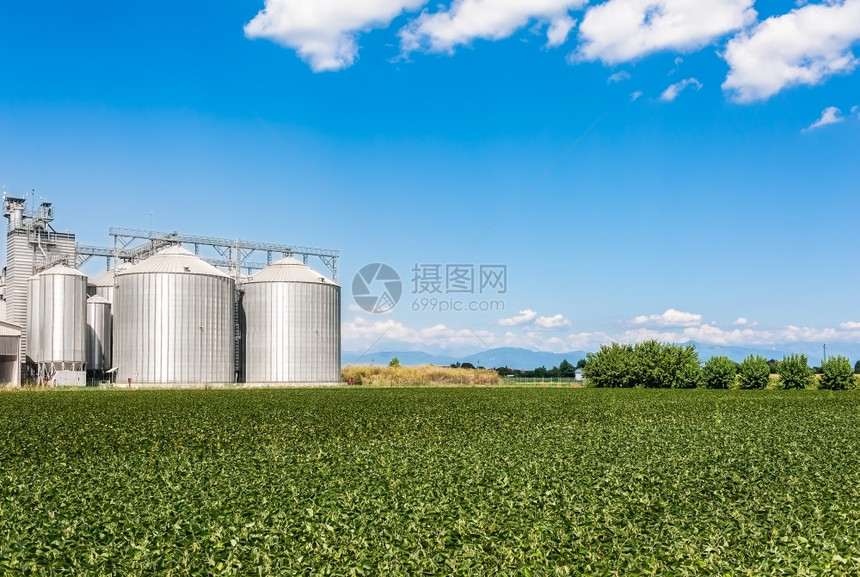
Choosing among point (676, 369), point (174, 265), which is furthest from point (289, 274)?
point (676, 369)

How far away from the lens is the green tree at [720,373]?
87188 mm

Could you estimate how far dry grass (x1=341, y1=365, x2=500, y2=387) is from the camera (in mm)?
92375

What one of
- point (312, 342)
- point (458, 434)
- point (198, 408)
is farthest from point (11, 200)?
point (458, 434)

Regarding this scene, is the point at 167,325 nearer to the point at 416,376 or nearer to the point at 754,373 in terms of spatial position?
the point at 416,376

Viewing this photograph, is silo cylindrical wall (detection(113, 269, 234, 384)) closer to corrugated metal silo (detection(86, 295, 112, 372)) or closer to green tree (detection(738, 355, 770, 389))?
corrugated metal silo (detection(86, 295, 112, 372))

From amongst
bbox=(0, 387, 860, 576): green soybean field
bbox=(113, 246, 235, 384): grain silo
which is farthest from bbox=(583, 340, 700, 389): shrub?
bbox=(0, 387, 860, 576): green soybean field

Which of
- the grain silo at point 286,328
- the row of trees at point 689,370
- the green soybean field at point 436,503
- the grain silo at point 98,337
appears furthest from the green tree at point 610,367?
the green soybean field at point 436,503

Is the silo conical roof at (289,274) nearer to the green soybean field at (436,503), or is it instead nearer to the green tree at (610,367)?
the green tree at (610,367)

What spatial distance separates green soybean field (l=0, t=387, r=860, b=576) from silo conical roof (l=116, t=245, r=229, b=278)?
47.5 metres

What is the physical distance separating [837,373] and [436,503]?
84.1m

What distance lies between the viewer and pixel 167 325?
70125 mm

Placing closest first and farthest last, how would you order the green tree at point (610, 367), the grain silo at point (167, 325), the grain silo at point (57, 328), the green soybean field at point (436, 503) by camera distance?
1. the green soybean field at point (436, 503)
2. the grain silo at point (57, 328)
3. the grain silo at point (167, 325)
4. the green tree at point (610, 367)

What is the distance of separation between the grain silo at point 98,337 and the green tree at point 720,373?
68.8 metres

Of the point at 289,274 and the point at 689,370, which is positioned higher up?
the point at 289,274
